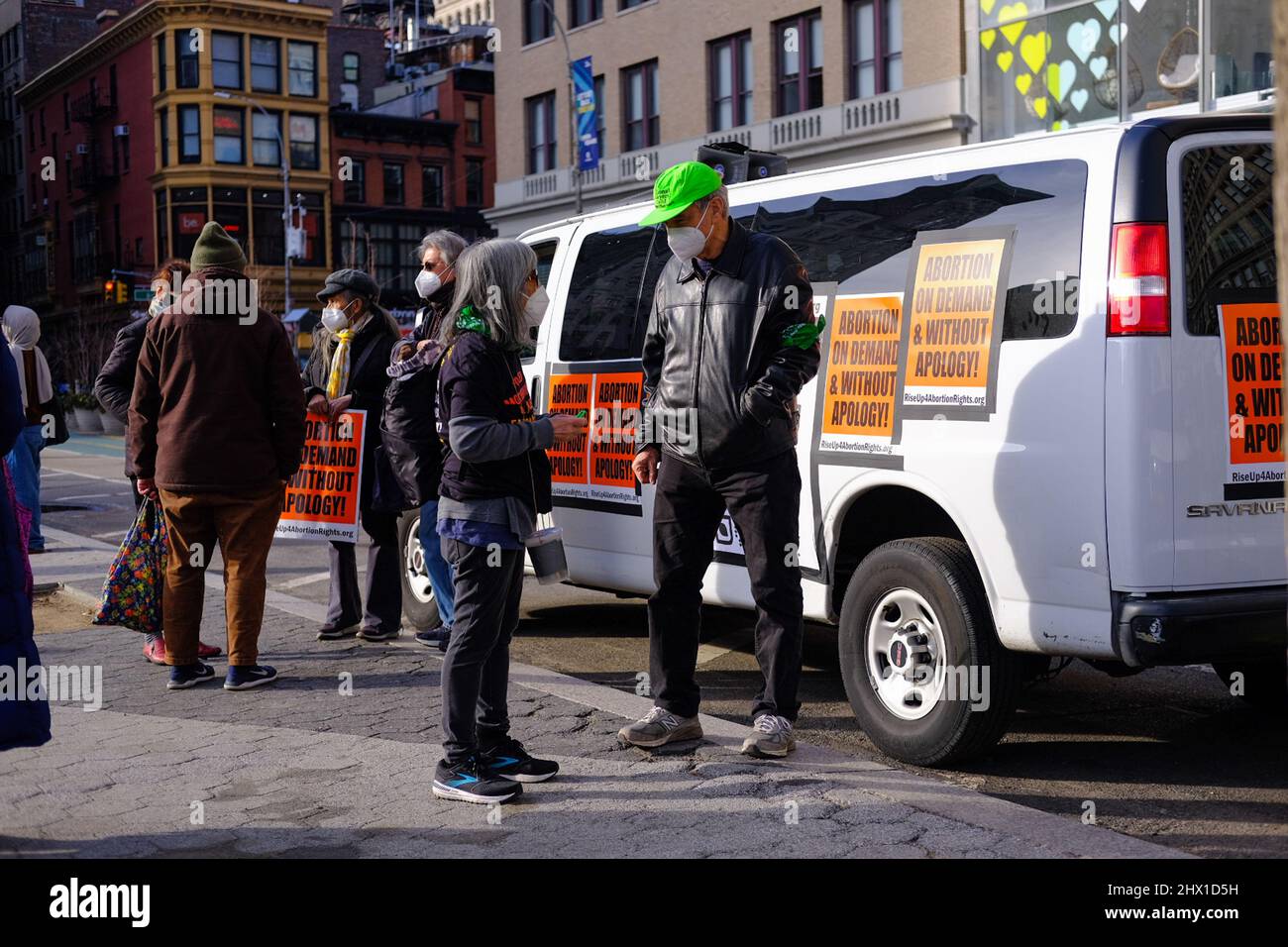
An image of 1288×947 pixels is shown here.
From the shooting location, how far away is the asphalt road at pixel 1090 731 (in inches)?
189

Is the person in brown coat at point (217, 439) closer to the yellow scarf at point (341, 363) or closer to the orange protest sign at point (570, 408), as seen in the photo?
the yellow scarf at point (341, 363)

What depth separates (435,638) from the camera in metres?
7.52

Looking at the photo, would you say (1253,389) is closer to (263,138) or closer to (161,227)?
(161,227)

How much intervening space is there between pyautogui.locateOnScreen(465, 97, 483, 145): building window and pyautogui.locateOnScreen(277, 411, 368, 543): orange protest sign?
61219 millimetres

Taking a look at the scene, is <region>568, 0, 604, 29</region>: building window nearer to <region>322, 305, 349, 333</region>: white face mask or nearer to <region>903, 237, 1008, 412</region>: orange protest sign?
<region>322, 305, 349, 333</region>: white face mask

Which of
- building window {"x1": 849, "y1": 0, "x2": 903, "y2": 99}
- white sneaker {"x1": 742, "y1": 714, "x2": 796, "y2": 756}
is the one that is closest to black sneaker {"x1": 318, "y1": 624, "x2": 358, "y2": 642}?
white sneaker {"x1": 742, "y1": 714, "x2": 796, "y2": 756}

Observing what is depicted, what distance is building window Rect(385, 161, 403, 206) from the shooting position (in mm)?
65125

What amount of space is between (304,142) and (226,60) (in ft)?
14.8

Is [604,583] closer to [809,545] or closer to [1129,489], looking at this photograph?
[809,545]

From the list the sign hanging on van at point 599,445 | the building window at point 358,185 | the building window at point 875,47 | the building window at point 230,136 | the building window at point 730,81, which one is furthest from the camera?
the building window at point 358,185

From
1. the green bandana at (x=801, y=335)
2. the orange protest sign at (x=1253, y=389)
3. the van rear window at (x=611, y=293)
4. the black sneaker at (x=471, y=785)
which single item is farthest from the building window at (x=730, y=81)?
the black sneaker at (x=471, y=785)

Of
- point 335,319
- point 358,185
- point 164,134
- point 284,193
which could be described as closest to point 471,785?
point 335,319

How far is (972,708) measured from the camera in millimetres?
5000

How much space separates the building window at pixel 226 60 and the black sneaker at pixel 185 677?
57.0 metres
